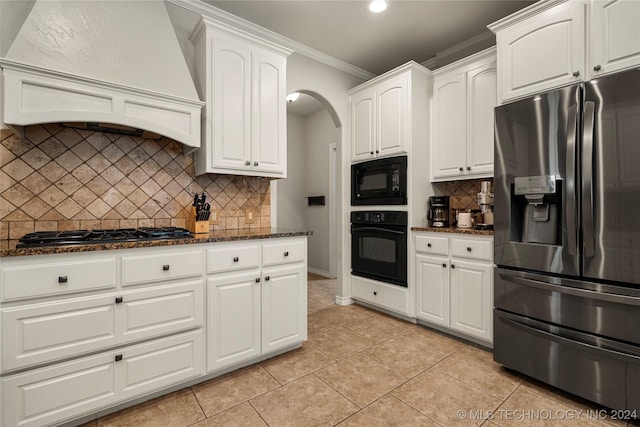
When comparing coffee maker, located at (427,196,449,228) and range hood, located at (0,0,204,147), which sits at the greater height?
range hood, located at (0,0,204,147)

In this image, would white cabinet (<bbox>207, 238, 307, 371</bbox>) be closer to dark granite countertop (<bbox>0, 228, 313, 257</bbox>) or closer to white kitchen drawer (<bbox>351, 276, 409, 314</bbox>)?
dark granite countertop (<bbox>0, 228, 313, 257</bbox>)

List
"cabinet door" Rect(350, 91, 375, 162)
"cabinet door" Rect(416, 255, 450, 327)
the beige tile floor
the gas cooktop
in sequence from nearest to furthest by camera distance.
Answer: the gas cooktop → the beige tile floor → "cabinet door" Rect(416, 255, 450, 327) → "cabinet door" Rect(350, 91, 375, 162)

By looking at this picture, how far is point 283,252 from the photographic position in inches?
89.5

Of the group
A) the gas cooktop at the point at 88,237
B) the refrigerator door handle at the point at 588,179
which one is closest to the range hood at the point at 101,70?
the gas cooktop at the point at 88,237

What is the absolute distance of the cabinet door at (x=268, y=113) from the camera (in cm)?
245

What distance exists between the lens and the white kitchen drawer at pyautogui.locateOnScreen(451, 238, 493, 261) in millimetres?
2385

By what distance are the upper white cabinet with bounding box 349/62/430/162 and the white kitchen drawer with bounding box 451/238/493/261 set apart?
3.28ft

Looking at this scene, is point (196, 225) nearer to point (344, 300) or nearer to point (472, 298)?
point (344, 300)

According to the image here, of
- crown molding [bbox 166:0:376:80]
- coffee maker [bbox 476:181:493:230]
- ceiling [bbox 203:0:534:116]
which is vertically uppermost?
ceiling [bbox 203:0:534:116]

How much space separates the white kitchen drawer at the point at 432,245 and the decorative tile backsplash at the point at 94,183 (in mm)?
1756

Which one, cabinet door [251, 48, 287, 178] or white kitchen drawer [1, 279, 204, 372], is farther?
cabinet door [251, 48, 287, 178]

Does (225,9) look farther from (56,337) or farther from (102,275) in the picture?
(56,337)

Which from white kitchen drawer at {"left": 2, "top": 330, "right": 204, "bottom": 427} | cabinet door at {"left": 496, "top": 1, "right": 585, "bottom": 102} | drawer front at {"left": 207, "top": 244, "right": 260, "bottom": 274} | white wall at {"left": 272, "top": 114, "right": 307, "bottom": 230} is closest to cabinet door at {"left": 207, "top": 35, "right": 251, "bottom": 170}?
drawer front at {"left": 207, "top": 244, "right": 260, "bottom": 274}

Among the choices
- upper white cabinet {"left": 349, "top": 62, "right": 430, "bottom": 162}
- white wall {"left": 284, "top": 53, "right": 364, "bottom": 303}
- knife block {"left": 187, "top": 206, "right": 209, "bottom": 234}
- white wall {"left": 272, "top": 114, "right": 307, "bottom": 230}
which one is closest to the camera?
knife block {"left": 187, "top": 206, "right": 209, "bottom": 234}
